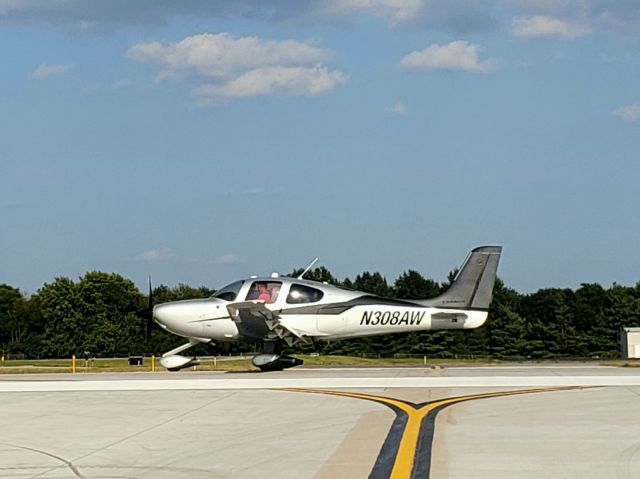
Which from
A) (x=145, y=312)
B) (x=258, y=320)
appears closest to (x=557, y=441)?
(x=258, y=320)

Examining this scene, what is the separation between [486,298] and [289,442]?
18815 millimetres

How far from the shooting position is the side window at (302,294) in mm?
28094

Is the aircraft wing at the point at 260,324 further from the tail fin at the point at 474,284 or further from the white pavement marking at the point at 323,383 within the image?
the white pavement marking at the point at 323,383

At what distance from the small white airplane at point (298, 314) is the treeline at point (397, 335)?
4181 centimetres

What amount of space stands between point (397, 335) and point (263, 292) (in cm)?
4689

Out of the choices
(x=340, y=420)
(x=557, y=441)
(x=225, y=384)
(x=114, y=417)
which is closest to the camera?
(x=557, y=441)

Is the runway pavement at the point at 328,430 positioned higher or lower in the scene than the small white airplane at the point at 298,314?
lower

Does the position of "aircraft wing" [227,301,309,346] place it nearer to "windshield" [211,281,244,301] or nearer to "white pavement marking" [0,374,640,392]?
"windshield" [211,281,244,301]

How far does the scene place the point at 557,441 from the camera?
1098cm

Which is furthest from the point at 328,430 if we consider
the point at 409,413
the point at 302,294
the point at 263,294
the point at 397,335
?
the point at 397,335

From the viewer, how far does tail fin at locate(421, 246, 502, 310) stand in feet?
95.4

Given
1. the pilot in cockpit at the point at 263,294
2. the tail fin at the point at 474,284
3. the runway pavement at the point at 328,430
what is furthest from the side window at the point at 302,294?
the runway pavement at the point at 328,430

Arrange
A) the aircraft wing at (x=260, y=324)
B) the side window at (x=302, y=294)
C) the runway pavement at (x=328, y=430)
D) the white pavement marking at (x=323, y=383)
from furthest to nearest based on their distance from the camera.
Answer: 1. the side window at (x=302, y=294)
2. the aircraft wing at (x=260, y=324)
3. the white pavement marking at (x=323, y=383)
4. the runway pavement at (x=328, y=430)

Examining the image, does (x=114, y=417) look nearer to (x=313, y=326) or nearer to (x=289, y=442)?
(x=289, y=442)
